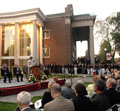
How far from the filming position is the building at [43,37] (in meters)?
25.0

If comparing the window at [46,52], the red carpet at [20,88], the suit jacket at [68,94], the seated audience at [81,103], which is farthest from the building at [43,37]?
the seated audience at [81,103]

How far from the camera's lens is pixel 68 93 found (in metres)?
3.77

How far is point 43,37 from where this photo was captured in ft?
87.9

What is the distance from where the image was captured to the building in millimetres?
24984

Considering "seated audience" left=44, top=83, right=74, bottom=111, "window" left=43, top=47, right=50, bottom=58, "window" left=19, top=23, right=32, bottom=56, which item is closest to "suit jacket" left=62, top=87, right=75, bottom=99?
"seated audience" left=44, top=83, right=74, bottom=111

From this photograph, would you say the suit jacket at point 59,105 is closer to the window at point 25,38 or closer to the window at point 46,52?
the window at point 46,52

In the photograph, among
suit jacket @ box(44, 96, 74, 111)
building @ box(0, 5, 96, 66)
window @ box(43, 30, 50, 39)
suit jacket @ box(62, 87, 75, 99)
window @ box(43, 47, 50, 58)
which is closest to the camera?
suit jacket @ box(44, 96, 74, 111)

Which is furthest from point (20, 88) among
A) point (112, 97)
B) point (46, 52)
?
point (46, 52)

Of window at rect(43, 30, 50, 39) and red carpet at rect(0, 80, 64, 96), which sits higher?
window at rect(43, 30, 50, 39)

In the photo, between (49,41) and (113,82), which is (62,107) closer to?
(113,82)

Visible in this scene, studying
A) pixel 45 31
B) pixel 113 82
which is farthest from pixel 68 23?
pixel 113 82

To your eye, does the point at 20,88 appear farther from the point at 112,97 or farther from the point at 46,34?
the point at 46,34

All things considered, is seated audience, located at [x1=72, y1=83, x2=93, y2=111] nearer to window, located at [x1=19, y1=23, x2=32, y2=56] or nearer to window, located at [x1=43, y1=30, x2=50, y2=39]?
window, located at [x1=19, y1=23, x2=32, y2=56]

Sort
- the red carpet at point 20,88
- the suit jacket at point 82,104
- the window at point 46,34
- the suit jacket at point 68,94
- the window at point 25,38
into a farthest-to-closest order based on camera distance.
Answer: the window at point 46,34, the window at point 25,38, the red carpet at point 20,88, the suit jacket at point 68,94, the suit jacket at point 82,104
